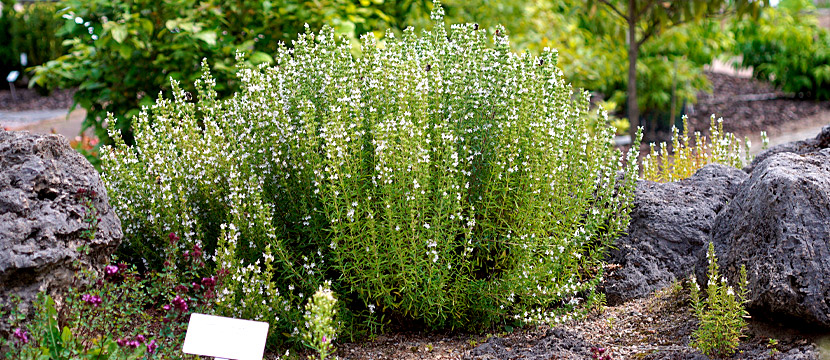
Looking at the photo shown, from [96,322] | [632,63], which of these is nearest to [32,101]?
[632,63]

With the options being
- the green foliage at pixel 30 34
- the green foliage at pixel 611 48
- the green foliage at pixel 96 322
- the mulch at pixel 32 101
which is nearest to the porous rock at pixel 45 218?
the green foliage at pixel 96 322

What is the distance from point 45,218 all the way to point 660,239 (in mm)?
2915

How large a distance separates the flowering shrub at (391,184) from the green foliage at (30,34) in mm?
11306

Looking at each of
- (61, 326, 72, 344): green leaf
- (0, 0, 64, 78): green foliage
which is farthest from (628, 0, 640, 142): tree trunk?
(0, 0, 64, 78): green foliage

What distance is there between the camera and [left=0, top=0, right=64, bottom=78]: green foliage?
13.5 metres

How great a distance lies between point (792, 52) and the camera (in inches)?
423

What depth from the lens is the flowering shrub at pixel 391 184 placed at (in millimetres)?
3002

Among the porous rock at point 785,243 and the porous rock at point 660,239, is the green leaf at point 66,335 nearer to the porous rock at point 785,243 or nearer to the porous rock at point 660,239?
the porous rock at point 660,239

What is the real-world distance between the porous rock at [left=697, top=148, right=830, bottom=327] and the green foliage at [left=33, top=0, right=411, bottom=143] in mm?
3039

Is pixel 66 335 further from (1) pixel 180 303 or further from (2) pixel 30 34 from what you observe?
(2) pixel 30 34

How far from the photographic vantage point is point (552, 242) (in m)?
3.38

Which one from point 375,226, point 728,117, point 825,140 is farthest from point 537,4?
point 375,226

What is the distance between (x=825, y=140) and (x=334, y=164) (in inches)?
112

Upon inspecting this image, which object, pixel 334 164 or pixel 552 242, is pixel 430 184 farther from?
pixel 552 242
